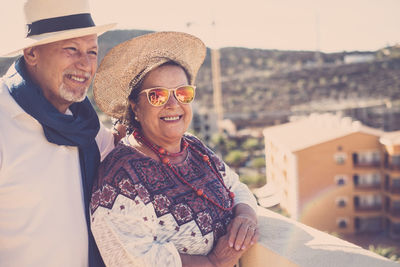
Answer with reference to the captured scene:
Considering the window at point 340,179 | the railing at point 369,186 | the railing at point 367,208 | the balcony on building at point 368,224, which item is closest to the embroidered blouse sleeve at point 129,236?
the window at point 340,179

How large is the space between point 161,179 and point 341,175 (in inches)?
786

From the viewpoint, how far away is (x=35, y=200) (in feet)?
4.39

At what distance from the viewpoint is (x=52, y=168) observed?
140 centimetres

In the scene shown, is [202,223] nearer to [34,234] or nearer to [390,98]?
[34,234]

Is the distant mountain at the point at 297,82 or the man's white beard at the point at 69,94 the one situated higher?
the man's white beard at the point at 69,94

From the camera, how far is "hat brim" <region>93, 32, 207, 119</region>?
5.30ft

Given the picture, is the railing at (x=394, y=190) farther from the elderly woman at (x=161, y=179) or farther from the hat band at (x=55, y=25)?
the hat band at (x=55, y=25)

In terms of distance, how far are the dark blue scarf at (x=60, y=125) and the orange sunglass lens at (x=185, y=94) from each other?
38cm

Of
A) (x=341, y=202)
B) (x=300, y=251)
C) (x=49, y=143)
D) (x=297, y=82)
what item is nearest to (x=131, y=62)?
(x=49, y=143)

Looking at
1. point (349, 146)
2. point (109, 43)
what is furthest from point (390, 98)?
point (109, 43)

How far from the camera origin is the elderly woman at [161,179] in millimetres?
1341

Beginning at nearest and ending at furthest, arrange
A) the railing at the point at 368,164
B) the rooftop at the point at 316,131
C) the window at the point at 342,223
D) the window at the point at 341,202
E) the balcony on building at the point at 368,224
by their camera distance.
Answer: the rooftop at the point at 316,131
the railing at the point at 368,164
the window at the point at 341,202
the window at the point at 342,223
the balcony on building at the point at 368,224

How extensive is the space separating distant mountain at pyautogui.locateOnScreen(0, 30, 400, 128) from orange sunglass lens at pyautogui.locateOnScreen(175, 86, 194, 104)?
32972 millimetres

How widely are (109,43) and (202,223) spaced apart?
1.04 meters
